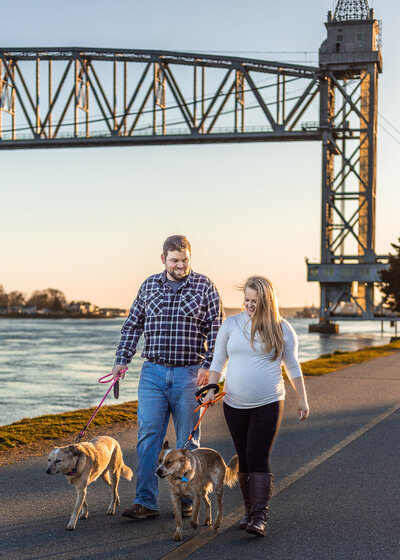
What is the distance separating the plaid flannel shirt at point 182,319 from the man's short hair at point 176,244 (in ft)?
0.90

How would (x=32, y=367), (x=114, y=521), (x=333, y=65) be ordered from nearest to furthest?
(x=114, y=521), (x=32, y=367), (x=333, y=65)

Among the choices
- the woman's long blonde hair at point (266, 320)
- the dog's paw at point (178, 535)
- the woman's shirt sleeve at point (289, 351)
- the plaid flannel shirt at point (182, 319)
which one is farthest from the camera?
the plaid flannel shirt at point (182, 319)

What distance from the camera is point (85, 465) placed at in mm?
6098

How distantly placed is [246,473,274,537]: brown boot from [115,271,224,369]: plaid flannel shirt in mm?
967

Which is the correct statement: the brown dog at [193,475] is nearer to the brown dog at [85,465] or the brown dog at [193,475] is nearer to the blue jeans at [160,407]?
the blue jeans at [160,407]

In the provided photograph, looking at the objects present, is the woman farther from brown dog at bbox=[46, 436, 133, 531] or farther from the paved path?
brown dog at bbox=[46, 436, 133, 531]

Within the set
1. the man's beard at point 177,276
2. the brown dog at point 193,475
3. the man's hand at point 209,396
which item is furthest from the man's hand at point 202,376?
the man's beard at point 177,276

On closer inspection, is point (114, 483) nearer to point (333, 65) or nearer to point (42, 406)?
point (42, 406)

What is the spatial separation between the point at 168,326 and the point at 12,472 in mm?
2583

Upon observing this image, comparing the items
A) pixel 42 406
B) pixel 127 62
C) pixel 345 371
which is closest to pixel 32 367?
pixel 42 406

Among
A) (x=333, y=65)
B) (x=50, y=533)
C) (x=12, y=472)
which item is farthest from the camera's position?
(x=333, y=65)

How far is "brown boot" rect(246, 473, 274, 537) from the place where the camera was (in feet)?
19.4

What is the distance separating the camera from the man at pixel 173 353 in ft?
21.2

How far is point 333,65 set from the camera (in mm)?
76438
